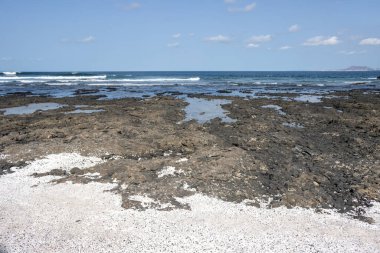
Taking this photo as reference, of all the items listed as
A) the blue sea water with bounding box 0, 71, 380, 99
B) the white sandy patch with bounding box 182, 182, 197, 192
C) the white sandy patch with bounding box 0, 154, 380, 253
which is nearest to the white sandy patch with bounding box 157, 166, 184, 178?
the white sandy patch with bounding box 182, 182, 197, 192

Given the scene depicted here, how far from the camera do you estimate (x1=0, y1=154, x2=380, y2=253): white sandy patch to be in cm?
747

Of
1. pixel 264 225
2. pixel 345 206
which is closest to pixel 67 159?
pixel 264 225

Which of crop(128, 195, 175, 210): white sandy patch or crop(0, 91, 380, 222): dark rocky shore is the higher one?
crop(0, 91, 380, 222): dark rocky shore

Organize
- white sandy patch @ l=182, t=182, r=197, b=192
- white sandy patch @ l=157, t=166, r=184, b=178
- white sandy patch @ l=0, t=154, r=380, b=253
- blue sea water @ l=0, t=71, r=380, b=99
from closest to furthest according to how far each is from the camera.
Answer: white sandy patch @ l=0, t=154, r=380, b=253
white sandy patch @ l=182, t=182, r=197, b=192
white sandy patch @ l=157, t=166, r=184, b=178
blue sea water @ l=0, t=71, r=380, b=99

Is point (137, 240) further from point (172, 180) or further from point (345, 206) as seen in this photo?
point (345, 206)

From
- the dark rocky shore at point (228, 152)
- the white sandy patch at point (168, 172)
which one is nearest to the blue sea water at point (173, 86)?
the dark rocky shore at point (228, 152)

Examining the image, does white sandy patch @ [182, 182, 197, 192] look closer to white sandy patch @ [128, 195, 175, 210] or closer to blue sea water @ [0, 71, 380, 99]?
white sandy patch @ [128, 195, 175, 210]

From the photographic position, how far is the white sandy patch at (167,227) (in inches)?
294

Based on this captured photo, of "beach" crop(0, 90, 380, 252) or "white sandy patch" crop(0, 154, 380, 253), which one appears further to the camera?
"beach" crop(0, 90, 380, 252)

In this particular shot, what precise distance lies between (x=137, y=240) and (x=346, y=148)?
976cm

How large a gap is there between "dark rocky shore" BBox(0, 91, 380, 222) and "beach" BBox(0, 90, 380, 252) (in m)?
0.05

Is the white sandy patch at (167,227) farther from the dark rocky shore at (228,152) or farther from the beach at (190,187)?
the dark rocky shore at (228,152)

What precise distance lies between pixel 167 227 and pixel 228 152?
17.3 feet

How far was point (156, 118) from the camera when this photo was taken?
2094cm
